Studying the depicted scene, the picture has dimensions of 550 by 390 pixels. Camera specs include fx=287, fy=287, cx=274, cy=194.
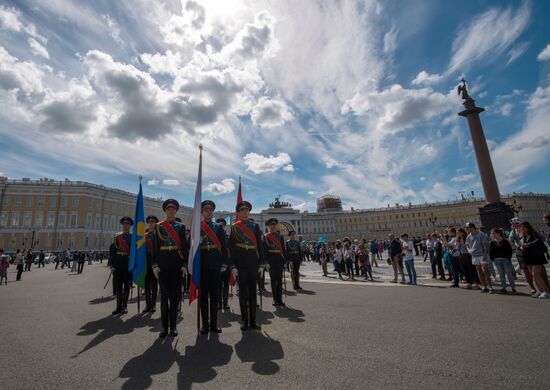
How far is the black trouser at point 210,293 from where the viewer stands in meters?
5.59

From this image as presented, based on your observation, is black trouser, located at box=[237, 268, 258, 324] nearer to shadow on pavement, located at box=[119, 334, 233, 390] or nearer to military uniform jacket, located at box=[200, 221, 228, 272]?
military uniform jacket, located at box=[200, 221, 228, 272]

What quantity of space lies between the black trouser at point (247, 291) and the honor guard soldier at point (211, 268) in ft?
1.39

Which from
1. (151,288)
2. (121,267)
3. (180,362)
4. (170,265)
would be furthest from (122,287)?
(180,362)

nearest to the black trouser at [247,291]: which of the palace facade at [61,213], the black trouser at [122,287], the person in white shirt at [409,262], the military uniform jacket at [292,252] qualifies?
the black trouser at [122,287]

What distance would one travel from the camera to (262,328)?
5703 millimetres

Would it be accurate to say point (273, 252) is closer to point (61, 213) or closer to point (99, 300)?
point (99, 300)

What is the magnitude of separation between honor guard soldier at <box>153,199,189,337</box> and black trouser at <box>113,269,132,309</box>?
2542 millimetres

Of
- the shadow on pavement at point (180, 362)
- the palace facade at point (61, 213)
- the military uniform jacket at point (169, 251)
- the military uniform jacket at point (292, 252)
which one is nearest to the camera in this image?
the shadow on pavement at point (180, 362)

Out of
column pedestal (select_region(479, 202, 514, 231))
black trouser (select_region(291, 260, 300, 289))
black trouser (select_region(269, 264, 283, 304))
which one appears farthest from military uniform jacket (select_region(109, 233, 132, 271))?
column pedestal (select_region(479, 202, 514, 231))

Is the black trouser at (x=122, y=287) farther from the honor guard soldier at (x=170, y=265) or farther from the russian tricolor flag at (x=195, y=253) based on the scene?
the russian tricolor flag at (x=195, y=253)

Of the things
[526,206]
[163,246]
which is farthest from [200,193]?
[526,206]

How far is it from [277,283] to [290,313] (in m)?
1.46

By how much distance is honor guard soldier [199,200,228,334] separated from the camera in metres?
5.59

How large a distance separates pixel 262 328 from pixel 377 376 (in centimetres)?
286
